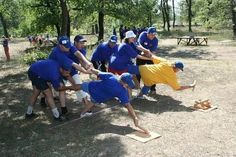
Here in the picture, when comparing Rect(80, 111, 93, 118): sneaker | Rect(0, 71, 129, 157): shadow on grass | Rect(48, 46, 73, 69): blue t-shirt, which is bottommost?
Rect(0, 71, 129, 157): shadow on grass

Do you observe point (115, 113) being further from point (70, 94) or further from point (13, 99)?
point (13, 99)

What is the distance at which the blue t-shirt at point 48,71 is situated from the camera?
7984 millimetres

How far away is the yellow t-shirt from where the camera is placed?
9.23 m

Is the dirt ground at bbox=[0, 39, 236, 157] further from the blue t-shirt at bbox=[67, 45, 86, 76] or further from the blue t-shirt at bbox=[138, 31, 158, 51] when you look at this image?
the blue t-shirt at bbox=[138, 31, 158, 51]

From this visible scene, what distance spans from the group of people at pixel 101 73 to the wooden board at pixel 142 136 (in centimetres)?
12

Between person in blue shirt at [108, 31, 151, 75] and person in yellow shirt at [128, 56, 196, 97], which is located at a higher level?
person in blue shirt at [108, 31, 151, 75]

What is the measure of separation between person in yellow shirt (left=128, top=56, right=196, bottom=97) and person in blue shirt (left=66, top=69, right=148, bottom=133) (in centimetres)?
167

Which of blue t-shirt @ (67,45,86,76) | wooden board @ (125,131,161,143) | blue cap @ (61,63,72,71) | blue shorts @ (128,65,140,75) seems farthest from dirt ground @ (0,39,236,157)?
blue cap @ (61,63,72,71)

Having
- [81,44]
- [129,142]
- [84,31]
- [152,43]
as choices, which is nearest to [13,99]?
[81,44]

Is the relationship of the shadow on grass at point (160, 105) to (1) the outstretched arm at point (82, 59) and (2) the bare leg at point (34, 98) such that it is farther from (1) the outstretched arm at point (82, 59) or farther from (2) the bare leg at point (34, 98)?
(2) the bare leg at point (34, 98)

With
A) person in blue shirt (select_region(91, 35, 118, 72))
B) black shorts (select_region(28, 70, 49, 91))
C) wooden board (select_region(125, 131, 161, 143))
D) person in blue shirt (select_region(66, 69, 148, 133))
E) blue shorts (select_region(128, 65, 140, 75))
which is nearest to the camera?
wooden board (select_region(125, 131, 161, 143))

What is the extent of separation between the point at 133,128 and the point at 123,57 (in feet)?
7.59

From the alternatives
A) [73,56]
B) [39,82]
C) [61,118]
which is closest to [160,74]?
[73,56]

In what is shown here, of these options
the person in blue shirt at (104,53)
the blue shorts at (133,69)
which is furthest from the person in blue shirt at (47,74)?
the person in blue shirt at (104,53)
